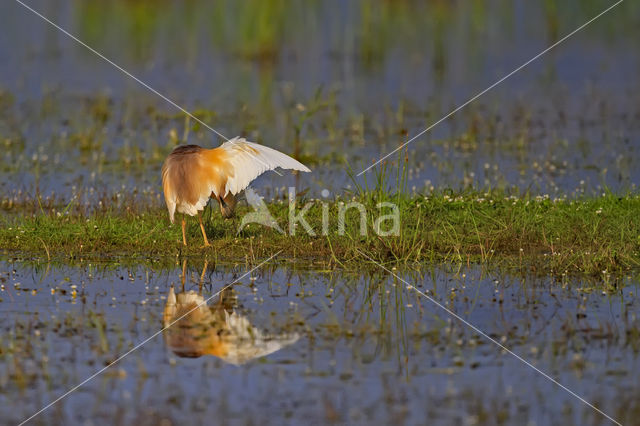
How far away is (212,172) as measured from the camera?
30.6 ft

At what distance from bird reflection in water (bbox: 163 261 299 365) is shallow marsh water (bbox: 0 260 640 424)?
24 millimetres

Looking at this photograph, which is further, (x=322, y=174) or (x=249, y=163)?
(x=322, y=174)

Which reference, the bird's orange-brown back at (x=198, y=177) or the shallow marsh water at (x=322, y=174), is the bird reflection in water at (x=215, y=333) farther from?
the bird's orange-brown back at (x=198, y=177)

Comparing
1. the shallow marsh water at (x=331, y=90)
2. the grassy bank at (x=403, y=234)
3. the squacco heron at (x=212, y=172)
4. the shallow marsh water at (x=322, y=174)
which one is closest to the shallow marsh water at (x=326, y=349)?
the shallow marsh water at (x=322, y=174)

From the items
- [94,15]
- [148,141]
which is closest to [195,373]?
[148,141]

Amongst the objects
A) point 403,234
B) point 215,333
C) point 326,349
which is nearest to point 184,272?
point 403,234

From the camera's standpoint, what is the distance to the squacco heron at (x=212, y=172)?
926cm

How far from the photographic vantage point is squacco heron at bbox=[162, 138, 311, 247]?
926 cm

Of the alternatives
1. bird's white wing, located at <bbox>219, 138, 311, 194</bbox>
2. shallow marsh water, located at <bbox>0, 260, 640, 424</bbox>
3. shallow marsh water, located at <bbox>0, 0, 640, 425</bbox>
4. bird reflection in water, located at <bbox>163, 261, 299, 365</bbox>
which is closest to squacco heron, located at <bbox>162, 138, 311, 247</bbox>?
bird's white wing, located at <bbox>219, 138, 311, 194</bbox>

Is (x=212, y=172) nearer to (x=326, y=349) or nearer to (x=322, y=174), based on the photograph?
(x=326, y=349)

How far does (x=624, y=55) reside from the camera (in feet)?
60.4

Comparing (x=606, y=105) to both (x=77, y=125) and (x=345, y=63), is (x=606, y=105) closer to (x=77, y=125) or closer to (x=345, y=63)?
(x=345, y=63)

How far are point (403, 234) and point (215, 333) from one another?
2.76 metres

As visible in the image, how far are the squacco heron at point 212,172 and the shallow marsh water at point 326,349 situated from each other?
2.98 feet
